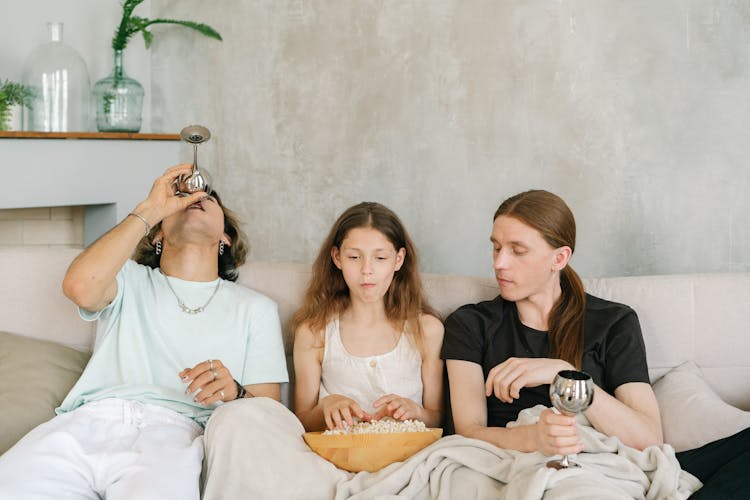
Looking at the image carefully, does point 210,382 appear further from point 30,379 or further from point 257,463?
point 30,379

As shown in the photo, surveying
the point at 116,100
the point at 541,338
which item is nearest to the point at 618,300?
the point at 541,338

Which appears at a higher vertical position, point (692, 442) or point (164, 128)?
point (164, 128)

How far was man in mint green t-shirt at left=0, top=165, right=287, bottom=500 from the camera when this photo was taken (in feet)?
6.22

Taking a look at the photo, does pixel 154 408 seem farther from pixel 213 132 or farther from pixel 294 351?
pixel 213 132

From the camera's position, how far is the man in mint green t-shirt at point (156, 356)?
6.22 ft

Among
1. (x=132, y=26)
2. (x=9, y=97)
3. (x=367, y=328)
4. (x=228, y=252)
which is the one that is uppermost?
(x=132, y=26)

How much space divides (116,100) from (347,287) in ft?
5.08

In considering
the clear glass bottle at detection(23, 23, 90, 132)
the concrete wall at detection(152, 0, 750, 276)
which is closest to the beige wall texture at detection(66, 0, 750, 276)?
the concrete wall at detection(152, 0, 750, 276)

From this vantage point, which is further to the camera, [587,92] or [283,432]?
[587,92]

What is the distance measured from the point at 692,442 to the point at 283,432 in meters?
0.95

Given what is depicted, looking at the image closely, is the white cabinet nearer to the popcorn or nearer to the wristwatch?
the wristwatch

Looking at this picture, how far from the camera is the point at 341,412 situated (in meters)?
2.11

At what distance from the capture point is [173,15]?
375 cm

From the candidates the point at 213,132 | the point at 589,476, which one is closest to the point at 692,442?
the point at 589,476
